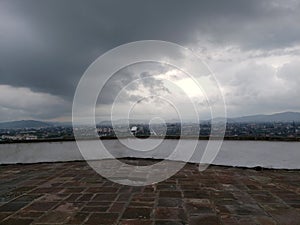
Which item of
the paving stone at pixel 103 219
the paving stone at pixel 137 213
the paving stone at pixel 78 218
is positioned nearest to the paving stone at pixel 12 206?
the paving stone at pixel 78 218

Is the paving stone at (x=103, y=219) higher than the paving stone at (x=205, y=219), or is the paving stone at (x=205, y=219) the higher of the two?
the paving stone at (x=103, y=219)

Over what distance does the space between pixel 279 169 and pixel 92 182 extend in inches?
159

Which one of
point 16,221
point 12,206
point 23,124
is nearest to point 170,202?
point 16,221

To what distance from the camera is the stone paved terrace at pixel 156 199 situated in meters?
2.67

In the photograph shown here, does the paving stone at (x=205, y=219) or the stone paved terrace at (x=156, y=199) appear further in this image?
the stone paved terrace at (x=156, y=199)

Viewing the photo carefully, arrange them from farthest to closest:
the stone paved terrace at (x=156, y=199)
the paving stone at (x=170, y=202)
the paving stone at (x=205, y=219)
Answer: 1. the paving stone at (x=170, y=202)
2. the stone paved terrace at (x=156, y=199)
3. the paving stone at (x=205, y=219)

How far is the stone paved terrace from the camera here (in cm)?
267

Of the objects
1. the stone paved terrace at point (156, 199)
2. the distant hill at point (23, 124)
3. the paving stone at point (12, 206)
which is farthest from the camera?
the distant hill at point (23, 124)

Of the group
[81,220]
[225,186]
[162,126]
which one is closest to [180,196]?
[225,186]

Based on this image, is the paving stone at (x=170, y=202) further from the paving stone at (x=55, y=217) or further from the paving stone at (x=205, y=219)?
the paving stone at (x=55, y=217)

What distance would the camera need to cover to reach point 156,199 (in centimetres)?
334

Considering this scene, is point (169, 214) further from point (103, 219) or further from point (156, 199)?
point (103, 219)

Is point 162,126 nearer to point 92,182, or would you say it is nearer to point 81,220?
point 92,182

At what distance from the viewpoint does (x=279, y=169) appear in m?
5.53
